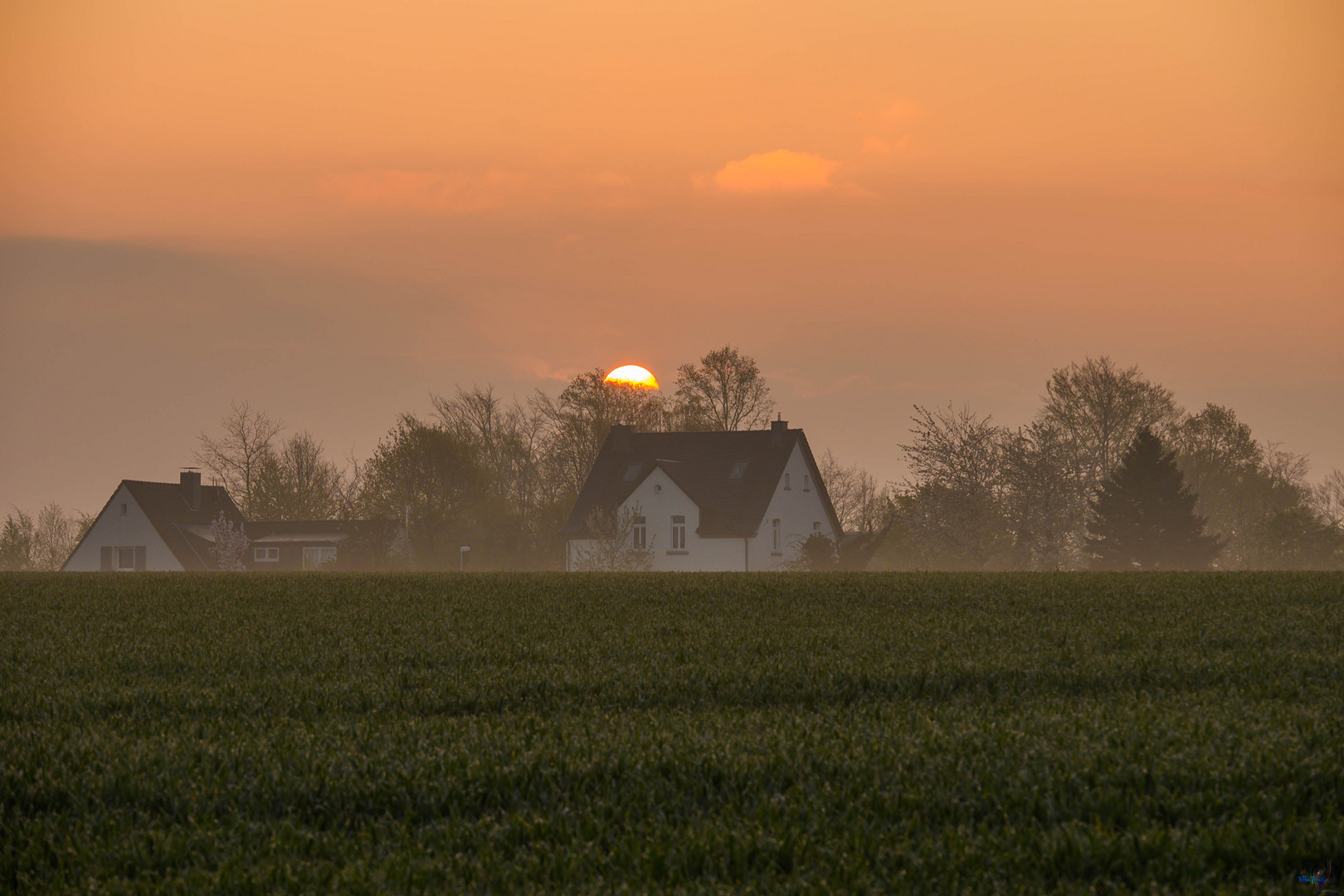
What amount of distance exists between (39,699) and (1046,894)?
6836 millimetres

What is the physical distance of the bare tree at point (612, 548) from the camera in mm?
57250

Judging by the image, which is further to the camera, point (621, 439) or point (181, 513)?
point (181, 513)

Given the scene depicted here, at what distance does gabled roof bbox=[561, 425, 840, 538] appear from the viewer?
5794 centimetres

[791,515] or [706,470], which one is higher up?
[706,470]

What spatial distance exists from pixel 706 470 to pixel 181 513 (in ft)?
123

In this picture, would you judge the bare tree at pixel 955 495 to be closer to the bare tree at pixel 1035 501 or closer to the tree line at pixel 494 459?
the bare tree at pixel 1035 501

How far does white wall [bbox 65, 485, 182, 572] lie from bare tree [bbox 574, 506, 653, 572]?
30837 millimetres

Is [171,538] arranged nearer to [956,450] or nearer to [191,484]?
[191,484]

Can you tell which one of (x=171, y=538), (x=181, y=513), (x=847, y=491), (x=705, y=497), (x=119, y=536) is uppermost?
(x=847, y=491)

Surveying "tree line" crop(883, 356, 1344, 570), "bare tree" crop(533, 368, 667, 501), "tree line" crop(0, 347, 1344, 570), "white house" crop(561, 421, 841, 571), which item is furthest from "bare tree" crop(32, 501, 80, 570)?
"tree line" crop(883, 356, 1344, 570)

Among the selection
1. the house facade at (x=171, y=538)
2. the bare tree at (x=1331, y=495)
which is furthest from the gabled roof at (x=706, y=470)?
the bare tree at (x=1331, y=495)

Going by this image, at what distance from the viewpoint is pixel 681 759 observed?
18.5ft

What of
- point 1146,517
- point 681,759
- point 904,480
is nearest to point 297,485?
point 904,480

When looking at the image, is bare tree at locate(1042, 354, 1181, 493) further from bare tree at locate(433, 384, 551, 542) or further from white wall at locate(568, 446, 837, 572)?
bare tree at locate(433, 384, 551, 542)
